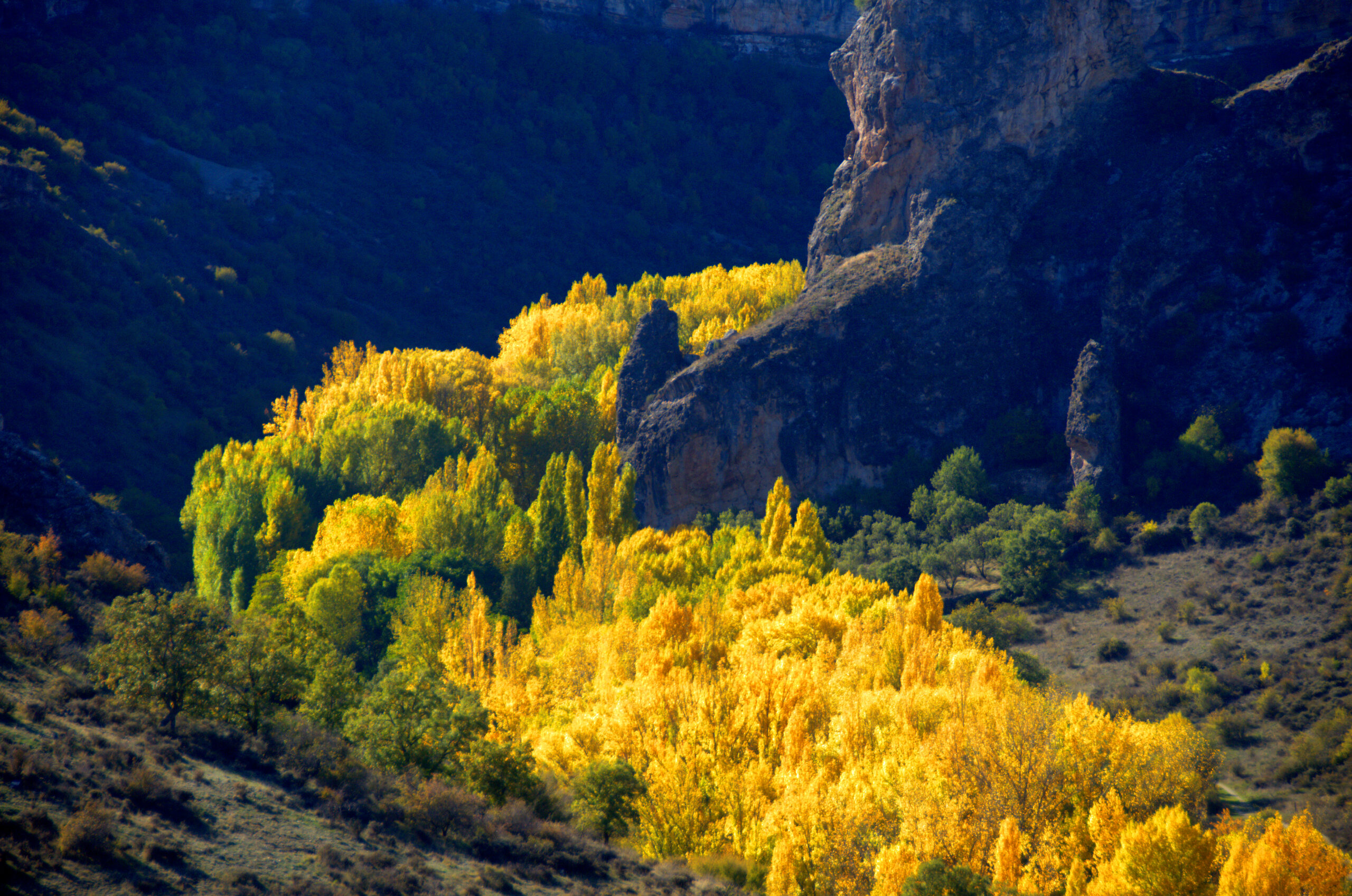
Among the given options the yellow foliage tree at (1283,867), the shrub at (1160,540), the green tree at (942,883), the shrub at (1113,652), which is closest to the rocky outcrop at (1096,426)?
the shrub at (1160,540)

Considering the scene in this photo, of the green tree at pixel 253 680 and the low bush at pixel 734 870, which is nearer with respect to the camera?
the low bush at pixel 734 870

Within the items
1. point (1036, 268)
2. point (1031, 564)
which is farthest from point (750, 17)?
point (1031, 564)

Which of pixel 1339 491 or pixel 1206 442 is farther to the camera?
pixel 1206 442

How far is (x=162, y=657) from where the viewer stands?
35.5m

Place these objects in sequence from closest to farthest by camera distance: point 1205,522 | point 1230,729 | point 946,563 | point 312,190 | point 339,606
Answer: point 1230,729 → point 339,606 → point 1205,522 → point 946,563 → point 312,190

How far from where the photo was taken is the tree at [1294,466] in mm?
55594

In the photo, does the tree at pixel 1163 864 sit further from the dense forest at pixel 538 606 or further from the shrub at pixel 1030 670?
the shrub at pixel 1030 670

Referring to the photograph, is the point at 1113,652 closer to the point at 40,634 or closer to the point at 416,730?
the point at 416,730

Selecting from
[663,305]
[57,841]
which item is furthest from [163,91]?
[57,841]

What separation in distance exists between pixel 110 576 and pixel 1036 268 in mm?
52518

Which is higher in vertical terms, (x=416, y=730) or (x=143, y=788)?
(x=416, y=730)

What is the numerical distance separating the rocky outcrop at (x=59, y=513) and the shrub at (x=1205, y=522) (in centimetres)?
5041

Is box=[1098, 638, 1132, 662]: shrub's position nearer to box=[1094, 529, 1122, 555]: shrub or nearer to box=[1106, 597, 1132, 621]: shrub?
box=[1106, 597, 1132, 621]: shrub

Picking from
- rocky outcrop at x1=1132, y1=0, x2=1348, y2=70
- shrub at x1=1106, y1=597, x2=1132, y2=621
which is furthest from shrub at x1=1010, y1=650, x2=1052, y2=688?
rocky outcrop at x1=1132, y1=0, x2=1348, y2=70
